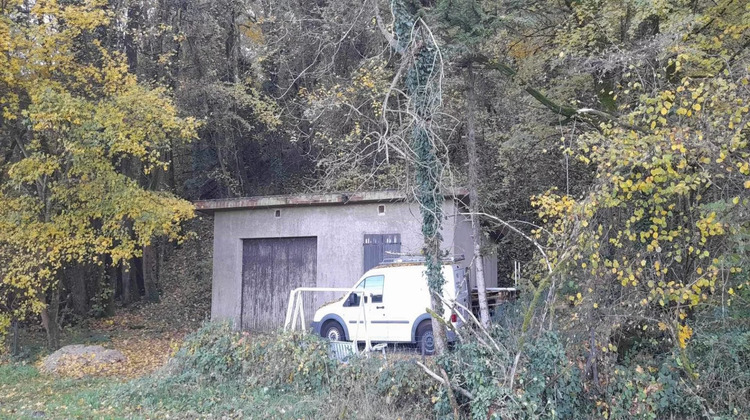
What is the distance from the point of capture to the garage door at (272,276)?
1538 centimetres

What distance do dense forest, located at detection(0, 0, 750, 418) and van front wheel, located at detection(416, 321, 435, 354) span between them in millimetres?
2147

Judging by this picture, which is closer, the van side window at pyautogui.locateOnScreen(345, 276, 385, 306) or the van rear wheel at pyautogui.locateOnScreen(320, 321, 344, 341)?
the van side window at pyautogui.locateOnScreen(345, 276, 385, 306)

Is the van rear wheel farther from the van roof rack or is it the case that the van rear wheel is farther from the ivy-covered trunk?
the ivy-covered trunk

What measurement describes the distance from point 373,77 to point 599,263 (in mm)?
9894

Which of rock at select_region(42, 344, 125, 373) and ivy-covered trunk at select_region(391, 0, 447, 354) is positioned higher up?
ivy-covered trunk at select_region(391, 0, 447, 354)

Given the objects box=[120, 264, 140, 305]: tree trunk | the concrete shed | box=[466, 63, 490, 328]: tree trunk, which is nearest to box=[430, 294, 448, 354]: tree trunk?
box=[466, 63, 490, 328]: tree trunk

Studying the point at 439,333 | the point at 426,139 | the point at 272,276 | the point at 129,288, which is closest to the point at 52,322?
the point at 272,276

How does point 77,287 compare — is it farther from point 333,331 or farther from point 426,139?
point 426,139

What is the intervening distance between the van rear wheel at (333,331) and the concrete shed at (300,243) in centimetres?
197

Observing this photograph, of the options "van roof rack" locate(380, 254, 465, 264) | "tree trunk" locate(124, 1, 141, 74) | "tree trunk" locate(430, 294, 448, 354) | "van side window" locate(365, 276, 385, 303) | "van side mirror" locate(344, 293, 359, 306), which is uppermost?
"tree trunk" locate(124, 1, 141, 74)

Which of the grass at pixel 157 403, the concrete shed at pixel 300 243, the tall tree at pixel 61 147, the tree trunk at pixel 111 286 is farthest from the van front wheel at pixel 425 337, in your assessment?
the tree trunk at pixel 111 286

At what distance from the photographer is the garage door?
15.4 metres

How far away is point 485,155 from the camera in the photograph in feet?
60.3

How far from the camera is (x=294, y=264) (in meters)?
15.5
